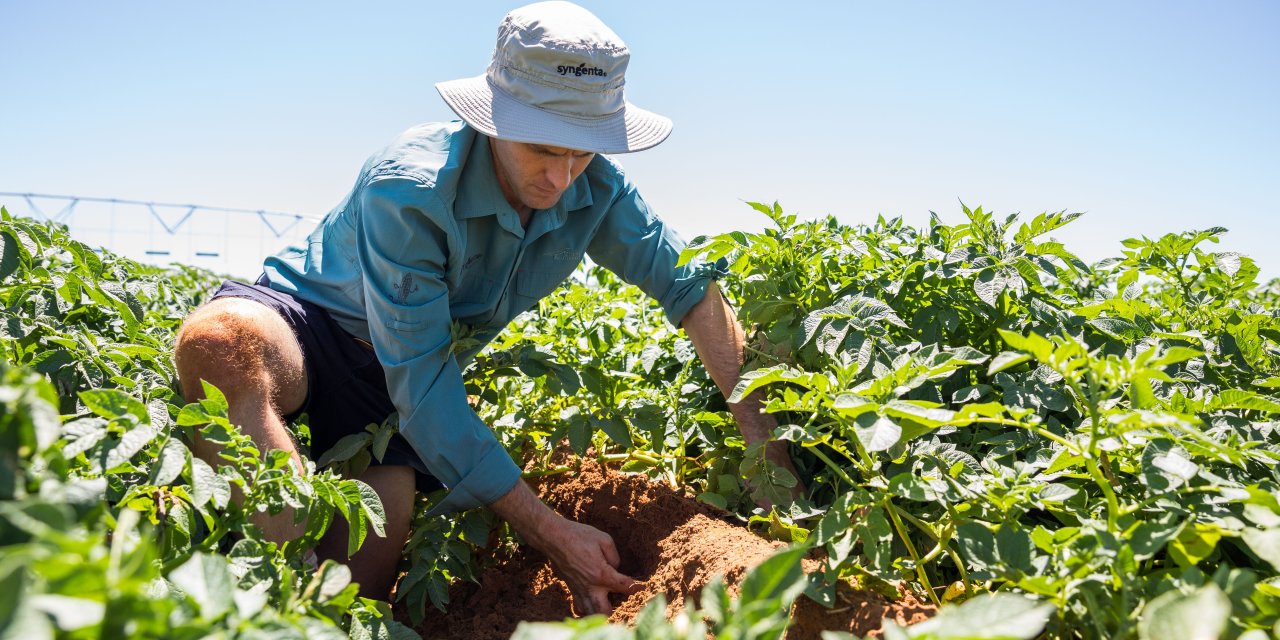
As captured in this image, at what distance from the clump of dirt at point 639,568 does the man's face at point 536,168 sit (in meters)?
0.83

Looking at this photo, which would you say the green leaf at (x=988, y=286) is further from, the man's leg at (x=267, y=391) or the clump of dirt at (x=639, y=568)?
the man's leg at (x=267, y=391)

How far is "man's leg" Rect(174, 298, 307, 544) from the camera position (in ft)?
7.13

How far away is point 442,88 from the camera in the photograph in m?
2.33

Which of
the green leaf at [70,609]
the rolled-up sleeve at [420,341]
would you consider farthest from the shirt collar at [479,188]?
the green leaf at [70,609]

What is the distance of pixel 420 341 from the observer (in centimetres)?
227

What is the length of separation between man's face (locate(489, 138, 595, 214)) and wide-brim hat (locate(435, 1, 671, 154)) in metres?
0.08

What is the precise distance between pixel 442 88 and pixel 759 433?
117 centimetres

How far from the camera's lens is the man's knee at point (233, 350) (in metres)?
2.22

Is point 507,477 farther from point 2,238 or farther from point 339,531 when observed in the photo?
point 2,238

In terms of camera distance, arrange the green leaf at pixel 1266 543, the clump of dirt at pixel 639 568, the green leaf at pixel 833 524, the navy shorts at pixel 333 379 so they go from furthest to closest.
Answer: the navy shorts at pixel 333 379 < the clump of dirt at pixel 639 568 < the green leaf at pixel 833 524 < the green leaf at pixel 1266 543

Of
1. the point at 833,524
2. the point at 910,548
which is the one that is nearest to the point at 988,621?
the point at 833,524

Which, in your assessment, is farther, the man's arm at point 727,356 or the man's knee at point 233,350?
the man's arm at point 727,356

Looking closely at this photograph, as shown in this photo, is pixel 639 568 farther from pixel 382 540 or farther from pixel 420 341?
pixel 420 341

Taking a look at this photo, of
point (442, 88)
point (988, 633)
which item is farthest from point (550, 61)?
point (988, 633)
